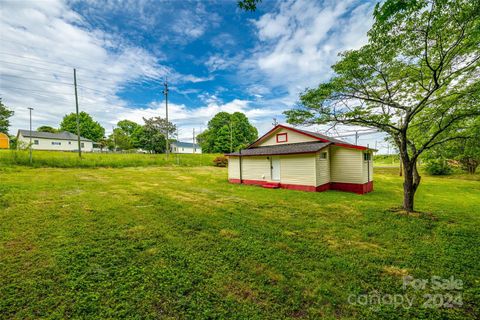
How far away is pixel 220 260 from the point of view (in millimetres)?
3191

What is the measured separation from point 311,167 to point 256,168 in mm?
3628

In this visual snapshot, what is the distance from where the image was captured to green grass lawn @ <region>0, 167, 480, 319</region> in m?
2.20

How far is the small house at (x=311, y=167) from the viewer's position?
9.73 meters

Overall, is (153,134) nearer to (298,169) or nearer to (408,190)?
(298,169)

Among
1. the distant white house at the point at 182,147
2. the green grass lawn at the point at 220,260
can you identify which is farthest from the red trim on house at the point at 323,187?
the distant white house at the point at 182,147

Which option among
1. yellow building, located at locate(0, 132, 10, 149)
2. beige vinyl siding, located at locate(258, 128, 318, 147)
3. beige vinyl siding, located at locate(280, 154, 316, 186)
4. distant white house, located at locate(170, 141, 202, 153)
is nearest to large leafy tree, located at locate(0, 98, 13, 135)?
yellow building, located at locate(0, 132, 10, 149)

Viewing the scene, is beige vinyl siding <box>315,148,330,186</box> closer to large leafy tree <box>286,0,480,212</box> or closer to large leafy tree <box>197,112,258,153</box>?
large leafy tree <box>286,0,480,212</box>

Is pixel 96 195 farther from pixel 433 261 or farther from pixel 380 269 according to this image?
pixel 433 261

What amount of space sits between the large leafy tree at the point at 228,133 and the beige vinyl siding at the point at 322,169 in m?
24.7

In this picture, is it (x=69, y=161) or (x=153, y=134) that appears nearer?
(x=69, y=161)

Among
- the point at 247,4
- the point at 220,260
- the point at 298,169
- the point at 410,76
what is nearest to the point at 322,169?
the point at 298,169

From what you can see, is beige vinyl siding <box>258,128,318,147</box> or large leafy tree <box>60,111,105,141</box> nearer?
beige vinyl siding <box>258,128,318,147</box>

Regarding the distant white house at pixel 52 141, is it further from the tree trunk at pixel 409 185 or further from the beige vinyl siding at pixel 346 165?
the tree trunk at pixel 409 185

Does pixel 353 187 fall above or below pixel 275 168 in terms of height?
below
